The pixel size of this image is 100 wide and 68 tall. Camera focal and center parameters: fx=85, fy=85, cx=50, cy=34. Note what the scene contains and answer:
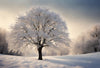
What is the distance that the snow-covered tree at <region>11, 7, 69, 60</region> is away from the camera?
52.2 feet

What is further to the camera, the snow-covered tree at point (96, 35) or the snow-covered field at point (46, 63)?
the snow-covered tree at point (96, 35)

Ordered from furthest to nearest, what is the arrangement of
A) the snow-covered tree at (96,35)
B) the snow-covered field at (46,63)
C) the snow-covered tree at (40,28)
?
the snow-covered tree at (96,35) < the snow-covered tree at (40,28) < the snow-covered field at (46,63)

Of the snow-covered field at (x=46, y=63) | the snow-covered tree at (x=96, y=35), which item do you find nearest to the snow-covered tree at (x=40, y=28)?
the snow-covered field at (x=46, y=63)

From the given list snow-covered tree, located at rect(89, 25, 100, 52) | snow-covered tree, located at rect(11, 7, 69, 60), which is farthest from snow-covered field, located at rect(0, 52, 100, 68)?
snow-covered tree, located at rect(89, 25, 100, 52)

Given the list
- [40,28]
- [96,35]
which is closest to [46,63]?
[40,28]

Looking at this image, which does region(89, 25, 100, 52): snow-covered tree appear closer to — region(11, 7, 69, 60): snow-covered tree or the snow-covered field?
the snow-covered field

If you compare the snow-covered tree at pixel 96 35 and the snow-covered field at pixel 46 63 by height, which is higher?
the snow-covered tree at pixel 96 35

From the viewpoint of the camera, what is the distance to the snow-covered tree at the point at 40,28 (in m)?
15.9

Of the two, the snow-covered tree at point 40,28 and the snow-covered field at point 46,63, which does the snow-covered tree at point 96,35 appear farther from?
the snow-covered tree at point 40,28

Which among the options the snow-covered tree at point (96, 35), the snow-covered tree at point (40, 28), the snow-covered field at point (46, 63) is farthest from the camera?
the snow-covered tree at point (96, 35)

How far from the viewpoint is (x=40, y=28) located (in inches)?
687

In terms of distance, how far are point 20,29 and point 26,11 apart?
172 inches

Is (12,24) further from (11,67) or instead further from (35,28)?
(11,67)

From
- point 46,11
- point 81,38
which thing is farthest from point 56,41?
point 81,38
